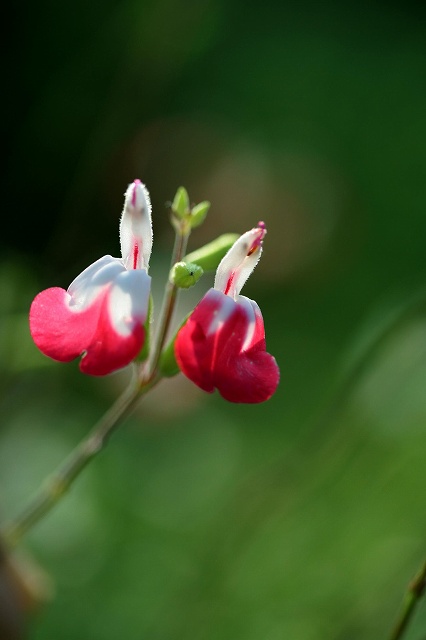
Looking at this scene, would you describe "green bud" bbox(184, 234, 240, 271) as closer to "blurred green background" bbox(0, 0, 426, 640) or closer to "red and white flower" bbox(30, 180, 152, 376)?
"red and white flower" bbox(30, 180, 152, 376)

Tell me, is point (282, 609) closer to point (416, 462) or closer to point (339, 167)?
point (416, 462)

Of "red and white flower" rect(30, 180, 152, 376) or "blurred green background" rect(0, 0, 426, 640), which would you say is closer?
"red and white flower" rect(30, 180, 152, 376)

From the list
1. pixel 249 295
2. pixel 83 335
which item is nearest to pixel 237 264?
pixel 83 335

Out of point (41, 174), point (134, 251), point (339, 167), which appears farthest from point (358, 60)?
point (134, 251)

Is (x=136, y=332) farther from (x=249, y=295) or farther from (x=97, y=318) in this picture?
(x=249, y=295)

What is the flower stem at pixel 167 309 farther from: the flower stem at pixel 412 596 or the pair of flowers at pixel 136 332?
the flower stem at pixel 412 596

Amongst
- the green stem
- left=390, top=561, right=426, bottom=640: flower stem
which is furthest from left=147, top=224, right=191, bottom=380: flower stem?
left=390, top=561, right=426, bottom=640: flower stem
